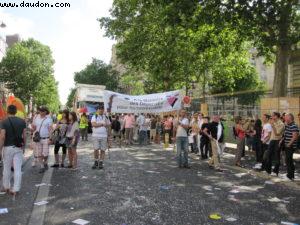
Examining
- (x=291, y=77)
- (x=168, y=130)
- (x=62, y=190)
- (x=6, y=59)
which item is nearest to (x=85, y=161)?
(x=62, y=190)

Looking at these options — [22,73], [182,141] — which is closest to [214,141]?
[182,141]

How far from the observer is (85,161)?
51.0ft

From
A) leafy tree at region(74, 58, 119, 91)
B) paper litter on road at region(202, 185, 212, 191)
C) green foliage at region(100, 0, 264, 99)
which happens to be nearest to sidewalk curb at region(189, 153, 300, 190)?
paper litter on road at region(202, 185, 212, 191)

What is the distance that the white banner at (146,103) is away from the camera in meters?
21.3

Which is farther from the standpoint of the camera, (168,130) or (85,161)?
(168,130)

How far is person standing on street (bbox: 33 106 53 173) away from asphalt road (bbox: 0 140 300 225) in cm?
46

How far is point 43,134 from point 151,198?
502 cm

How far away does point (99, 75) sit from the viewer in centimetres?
8856

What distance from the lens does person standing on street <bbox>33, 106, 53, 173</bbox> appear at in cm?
1281

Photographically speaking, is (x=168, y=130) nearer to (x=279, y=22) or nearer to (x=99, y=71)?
(x=279, y=22)

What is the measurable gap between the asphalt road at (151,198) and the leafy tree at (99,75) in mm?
73488

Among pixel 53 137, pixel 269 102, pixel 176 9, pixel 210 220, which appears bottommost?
pixel 210 220

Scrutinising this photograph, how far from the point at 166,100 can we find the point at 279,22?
6278mm

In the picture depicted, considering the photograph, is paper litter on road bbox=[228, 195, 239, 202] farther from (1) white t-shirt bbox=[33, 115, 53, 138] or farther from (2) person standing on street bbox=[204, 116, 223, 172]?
(1) white t-shirt bbox=[33, 115, 53, 138]
